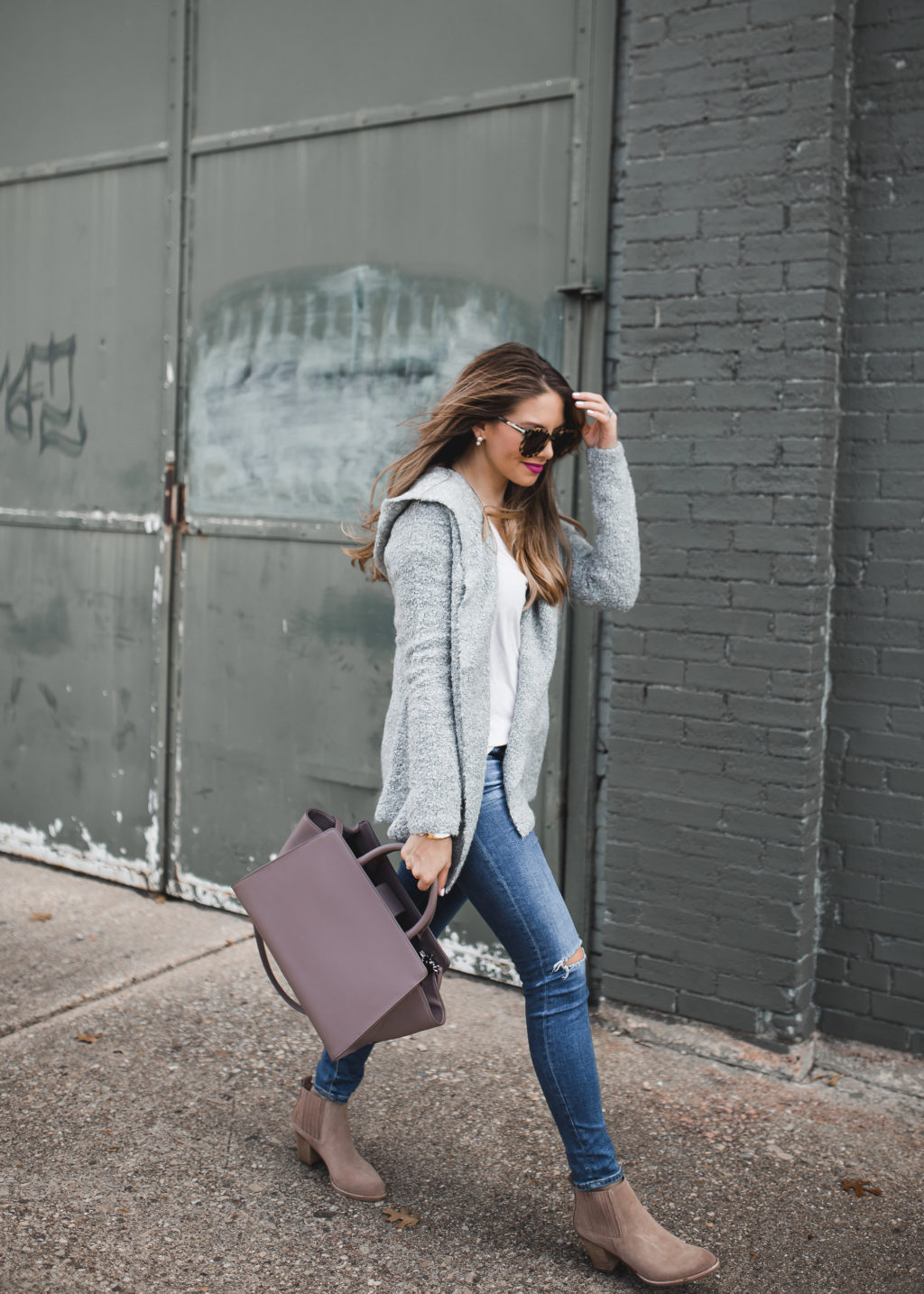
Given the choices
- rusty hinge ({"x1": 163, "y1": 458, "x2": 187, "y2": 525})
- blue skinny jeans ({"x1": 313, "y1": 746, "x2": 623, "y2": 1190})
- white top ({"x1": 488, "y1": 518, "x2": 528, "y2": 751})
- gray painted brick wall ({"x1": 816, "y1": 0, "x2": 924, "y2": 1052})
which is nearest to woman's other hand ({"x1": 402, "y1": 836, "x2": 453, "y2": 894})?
blue skinny jeans ({"x1": 313, "y1": 746, "x2": 623, "y2": 1190})

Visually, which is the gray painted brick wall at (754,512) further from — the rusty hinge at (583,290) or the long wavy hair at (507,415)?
the long wavy hair at (507,415)

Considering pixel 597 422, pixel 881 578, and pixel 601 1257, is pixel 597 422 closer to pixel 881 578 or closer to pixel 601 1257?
pixel 881 578

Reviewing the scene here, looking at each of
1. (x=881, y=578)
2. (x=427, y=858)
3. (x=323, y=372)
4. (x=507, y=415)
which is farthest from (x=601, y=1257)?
(x=323, y=372)

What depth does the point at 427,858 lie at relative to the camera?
8.13 feet

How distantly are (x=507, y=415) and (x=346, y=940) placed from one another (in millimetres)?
1157

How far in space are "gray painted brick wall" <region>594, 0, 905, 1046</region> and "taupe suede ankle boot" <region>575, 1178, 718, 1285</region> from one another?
115 centimetres

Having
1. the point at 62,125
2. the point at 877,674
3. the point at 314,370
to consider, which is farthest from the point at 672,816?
the point at 62,125

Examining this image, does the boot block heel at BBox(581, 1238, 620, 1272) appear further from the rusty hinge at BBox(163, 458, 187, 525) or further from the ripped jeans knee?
the rusty hinge at BBox(163, 458, 187, 525)

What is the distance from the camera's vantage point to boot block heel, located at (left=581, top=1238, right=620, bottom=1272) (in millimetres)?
2572

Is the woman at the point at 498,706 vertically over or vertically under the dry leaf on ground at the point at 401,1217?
over

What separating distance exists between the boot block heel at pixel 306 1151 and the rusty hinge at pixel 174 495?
8.49 ft

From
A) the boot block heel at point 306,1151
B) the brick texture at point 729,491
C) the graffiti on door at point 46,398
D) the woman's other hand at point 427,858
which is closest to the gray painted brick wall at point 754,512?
the brick texture at point 729,491

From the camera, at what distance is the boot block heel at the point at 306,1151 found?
9.75ft

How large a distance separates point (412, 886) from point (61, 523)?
10.2 feet
